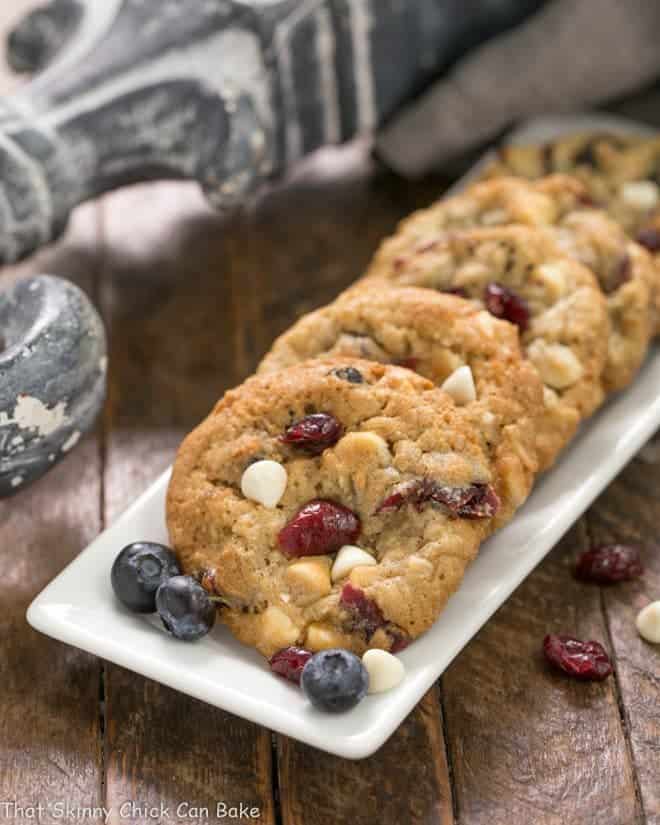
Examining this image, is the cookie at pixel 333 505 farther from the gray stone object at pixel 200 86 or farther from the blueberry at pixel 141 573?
the gray stone object at pixel 200 86

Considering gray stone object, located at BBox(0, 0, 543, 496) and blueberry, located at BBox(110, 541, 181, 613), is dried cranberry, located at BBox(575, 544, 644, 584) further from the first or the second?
gray stone object, located at BBox(0, 0, 543, 496)

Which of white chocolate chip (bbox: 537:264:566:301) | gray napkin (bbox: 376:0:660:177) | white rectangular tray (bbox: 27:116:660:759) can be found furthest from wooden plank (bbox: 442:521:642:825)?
gray napkin (bbox: 376:0:660:177)

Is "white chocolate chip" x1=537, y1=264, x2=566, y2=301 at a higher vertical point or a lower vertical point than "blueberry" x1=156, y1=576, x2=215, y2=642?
higher

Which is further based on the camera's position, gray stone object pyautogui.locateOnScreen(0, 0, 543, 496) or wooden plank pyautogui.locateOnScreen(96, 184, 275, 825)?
gray stone object pyautogui.locateOnScreen(0, 0, 543, 496)

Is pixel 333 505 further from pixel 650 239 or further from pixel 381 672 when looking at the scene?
pixel 650 239

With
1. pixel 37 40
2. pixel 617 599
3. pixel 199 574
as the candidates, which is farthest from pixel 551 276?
pixel 37 40

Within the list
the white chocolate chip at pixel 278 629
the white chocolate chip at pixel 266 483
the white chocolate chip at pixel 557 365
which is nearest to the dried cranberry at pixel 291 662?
the white chocolate chip at pixel 278 629

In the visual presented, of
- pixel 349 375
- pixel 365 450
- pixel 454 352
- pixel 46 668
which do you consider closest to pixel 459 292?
pixel 454 352
